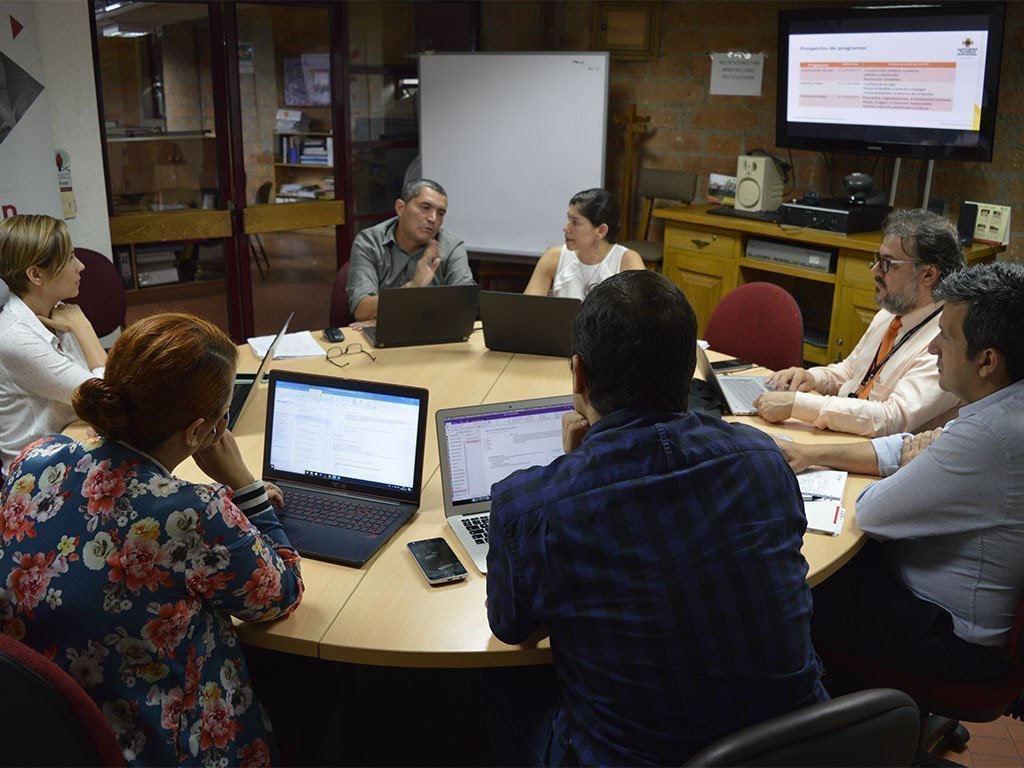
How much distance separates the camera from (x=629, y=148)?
5273mm

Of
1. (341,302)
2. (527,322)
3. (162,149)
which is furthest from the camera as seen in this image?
(162,149)

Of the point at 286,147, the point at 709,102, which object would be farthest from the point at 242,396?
the point at 709,102

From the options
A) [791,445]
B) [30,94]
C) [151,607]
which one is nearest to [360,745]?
[151,607]

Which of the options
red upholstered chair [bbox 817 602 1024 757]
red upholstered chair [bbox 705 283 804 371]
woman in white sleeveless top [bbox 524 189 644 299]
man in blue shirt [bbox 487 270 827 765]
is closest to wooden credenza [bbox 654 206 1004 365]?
red upholstered chair [bbox 705 283 804 371]

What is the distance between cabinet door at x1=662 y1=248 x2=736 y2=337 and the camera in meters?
4.77

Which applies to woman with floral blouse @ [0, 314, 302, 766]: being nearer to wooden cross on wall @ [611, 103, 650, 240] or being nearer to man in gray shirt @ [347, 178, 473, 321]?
man in gray shirt @ [347, 178, 473, 321]

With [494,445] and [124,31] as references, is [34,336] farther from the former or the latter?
[124,31]

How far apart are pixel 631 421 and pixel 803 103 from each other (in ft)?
12.2

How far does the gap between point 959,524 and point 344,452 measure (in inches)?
49.3

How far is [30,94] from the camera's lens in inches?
154

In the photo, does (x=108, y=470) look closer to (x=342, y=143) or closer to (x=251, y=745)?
(x=251, y=745)

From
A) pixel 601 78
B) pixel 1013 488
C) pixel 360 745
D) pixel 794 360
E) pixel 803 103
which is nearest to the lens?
pixel 1013 488

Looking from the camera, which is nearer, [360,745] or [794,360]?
[360,745]

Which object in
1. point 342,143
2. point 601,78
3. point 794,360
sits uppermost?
point 601,78
